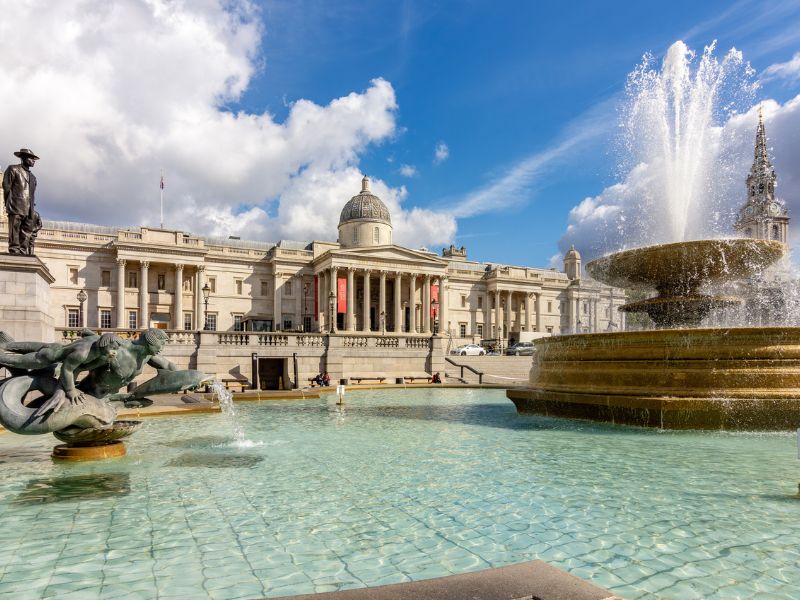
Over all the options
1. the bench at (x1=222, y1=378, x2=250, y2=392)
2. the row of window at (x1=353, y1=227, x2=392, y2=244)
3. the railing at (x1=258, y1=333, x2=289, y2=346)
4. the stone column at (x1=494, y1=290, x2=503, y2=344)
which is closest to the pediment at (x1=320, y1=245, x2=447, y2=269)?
the row of window at (x1=353, y1=227, x2=392, y2=244)

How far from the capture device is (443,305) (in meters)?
71.5

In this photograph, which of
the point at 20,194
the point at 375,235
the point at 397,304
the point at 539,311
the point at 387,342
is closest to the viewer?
the point at 20,194

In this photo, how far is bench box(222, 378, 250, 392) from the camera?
2588cm

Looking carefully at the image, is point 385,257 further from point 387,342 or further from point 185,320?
point 387,342

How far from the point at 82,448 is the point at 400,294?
57722 mm

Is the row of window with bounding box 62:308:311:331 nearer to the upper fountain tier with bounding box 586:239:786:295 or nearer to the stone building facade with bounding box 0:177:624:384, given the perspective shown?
the stone building facade with bounding box 0:177:624:384

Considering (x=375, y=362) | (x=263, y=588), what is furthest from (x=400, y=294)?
(x=263, y=588)

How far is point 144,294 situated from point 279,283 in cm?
1454

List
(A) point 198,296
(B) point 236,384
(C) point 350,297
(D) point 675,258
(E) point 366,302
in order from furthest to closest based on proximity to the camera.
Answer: (E) point 366,302
(C) point 350,297
(A) point 198,296
(B) point 236,384
(D) point 675,258

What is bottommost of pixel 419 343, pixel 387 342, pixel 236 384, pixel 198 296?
pixel 236 384

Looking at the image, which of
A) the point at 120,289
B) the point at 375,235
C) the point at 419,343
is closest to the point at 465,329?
the point at 375,235

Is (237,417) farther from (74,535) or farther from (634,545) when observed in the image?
(634,545)

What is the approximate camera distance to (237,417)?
1448 centimetres

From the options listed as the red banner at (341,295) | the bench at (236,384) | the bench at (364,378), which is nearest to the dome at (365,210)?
the red banner at (341,295)
